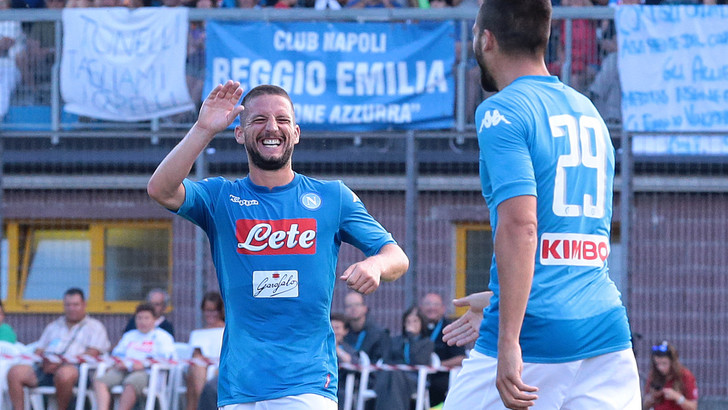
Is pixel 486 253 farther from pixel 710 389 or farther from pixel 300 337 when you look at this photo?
pixel 300 337

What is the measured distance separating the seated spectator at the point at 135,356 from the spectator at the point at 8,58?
250 cm

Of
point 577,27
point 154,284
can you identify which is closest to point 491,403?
point 577,27

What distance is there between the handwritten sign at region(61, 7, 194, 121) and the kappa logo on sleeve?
792cm

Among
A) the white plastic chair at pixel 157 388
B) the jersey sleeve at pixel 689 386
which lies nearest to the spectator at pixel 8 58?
the white plastic chair at pixel 157 388

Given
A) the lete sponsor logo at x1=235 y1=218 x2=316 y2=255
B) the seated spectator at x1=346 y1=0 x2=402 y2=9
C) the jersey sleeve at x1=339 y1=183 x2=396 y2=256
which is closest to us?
the lete sponsor logo at x1=235 y1=218 x2=316 y2=255

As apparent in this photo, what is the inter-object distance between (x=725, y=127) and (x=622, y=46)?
3.86ft

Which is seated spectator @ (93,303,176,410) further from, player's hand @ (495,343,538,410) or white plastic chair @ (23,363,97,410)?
player's hand @ (495,343,538,410)

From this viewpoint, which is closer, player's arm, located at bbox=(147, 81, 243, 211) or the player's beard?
player's arm, located at bbox=(147, 81, 243, 211)

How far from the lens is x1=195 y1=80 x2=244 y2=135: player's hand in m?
4.30

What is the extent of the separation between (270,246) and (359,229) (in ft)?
1.29

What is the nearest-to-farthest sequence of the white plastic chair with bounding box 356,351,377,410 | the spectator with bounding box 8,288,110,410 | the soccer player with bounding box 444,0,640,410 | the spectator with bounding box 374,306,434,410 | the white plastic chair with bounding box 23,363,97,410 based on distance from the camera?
the soccer player with bounding box 444,0,640,410 < the spectator with bounding box 374,306,434,410 < the white plastic chair with bounding box 356,351,377,410 < the white plastic chair with bounding box 23,363,97,410 < the spectator with bounding box 8,288,110,410

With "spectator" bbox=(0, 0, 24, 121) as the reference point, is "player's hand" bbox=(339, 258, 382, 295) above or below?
below

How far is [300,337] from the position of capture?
14.8 feet

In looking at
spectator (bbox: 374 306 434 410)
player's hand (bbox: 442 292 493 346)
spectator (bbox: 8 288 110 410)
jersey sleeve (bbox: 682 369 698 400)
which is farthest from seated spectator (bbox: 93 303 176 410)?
player's hand (bbox: 442 292 493 346)
